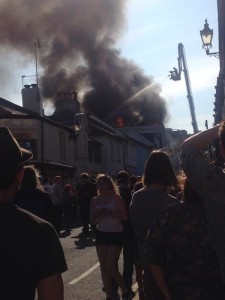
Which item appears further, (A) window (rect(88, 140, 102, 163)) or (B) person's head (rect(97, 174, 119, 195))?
(A) window (rect(88, 140, 102, 163))

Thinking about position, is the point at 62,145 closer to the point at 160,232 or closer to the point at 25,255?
the point at 160,232

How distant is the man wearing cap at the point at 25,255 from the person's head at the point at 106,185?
4956mm

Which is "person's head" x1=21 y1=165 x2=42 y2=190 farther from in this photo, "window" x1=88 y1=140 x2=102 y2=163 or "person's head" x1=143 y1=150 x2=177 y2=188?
"window" x1=88 y1=140 x2=102 y2=163

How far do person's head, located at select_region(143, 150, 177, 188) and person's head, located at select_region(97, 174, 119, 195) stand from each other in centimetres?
297

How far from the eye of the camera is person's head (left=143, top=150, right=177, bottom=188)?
13.2ft

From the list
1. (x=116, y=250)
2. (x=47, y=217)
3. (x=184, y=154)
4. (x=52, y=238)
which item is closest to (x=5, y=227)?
(x=52, y=238)

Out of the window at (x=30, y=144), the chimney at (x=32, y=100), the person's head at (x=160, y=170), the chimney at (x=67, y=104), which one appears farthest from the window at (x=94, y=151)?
the person's head at (x=160, y=170)

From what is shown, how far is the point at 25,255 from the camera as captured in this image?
6.87ft

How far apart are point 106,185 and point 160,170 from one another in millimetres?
3134

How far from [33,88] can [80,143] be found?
4.54 meters

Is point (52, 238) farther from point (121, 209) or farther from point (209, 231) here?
point (121, 209)

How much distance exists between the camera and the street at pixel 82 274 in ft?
25.2

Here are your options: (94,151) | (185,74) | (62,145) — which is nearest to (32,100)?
(62,145)

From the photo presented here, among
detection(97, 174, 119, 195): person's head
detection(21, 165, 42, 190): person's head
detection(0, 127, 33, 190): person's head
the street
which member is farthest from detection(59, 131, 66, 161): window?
detection(0, 127, 33, 190): person's head
